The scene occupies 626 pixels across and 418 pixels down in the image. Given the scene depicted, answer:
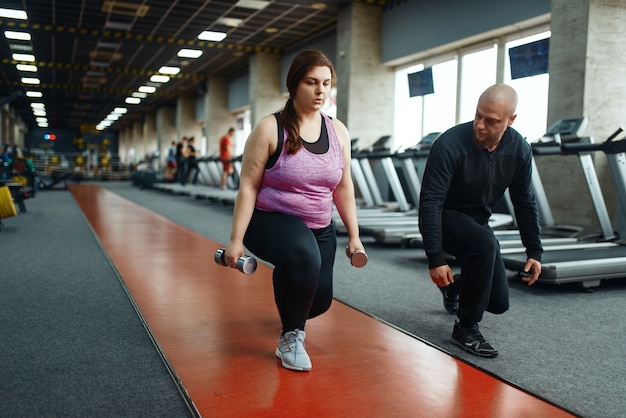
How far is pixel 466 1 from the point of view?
28.0 ft

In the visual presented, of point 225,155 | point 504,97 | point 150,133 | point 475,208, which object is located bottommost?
point 475,208

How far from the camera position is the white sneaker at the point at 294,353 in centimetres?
214

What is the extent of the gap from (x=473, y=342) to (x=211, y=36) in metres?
11.5

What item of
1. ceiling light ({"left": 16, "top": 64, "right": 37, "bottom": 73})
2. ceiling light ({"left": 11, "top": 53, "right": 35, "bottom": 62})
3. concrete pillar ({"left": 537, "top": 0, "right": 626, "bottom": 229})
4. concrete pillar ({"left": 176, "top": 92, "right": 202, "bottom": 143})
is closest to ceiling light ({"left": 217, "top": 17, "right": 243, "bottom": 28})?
ceiling light ({"left": 11, "top": 53, "right": 35, "bottom": 62})

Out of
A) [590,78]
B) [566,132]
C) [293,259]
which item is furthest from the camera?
[590,78]

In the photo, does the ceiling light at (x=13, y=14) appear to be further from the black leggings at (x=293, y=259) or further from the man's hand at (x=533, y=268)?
the man's hand at (x=533, y=268)

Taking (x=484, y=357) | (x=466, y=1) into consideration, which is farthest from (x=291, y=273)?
(x=466, y=1)

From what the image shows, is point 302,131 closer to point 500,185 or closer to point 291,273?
point 291,273

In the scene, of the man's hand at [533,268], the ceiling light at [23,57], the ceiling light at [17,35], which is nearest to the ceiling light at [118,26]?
the ceiling light at [17,35]

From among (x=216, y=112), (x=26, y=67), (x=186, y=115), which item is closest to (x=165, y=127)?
(x=186, y=115)

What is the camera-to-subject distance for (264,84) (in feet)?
47.7

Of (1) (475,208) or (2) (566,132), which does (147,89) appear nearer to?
(2) (566,132)

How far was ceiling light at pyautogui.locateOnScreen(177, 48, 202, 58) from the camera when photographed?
14.2 m

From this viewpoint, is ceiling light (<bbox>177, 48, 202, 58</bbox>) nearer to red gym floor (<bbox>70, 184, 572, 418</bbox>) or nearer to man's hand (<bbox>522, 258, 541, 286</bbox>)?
red gym floor (<bbox>70, 184, 572, 418</bbox>)
